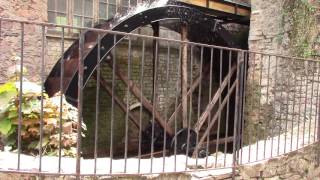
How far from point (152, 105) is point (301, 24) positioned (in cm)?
420

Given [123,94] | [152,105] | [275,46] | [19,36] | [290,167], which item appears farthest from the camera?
[123,94]

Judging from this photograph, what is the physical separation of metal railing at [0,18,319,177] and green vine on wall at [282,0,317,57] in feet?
1.70

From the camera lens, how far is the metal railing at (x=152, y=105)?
3143mm

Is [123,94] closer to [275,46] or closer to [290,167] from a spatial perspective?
[275,46]

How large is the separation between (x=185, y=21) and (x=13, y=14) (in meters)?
3.21

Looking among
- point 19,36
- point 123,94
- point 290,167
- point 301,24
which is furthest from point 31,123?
point 301,24

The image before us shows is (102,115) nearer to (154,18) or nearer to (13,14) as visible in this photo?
(154,18)

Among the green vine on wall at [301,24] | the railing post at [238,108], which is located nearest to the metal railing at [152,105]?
the railing post at [238,108]

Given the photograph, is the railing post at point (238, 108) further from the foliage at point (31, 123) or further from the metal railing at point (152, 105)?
the foliage at point (31, 123)

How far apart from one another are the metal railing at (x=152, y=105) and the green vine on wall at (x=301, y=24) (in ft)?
1.70

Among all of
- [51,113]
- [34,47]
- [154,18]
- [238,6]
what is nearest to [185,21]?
[154,18]

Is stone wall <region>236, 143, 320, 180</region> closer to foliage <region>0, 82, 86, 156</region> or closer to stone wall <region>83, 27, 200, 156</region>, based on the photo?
foliage <region>0, 82, 86, 156</region>

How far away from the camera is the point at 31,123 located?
12.5 feet

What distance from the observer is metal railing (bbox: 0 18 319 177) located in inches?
124
